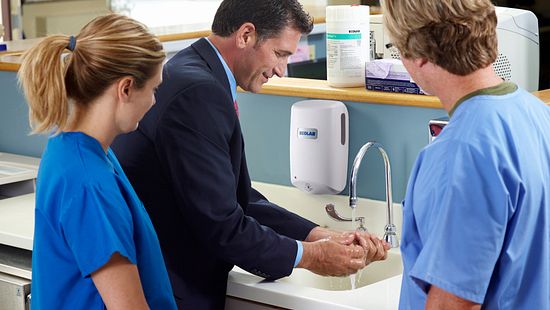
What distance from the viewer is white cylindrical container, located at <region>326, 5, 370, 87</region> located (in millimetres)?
2293

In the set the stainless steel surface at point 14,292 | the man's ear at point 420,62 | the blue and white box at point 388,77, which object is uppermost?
the man's ear at point 420,62

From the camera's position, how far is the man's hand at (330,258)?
1870mm

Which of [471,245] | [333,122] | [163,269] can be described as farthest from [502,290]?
[333,122]

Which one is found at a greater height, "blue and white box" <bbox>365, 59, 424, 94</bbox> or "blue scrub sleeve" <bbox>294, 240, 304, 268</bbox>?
"blue and white box" <bbox>365, 59, 424, 94</bbox>

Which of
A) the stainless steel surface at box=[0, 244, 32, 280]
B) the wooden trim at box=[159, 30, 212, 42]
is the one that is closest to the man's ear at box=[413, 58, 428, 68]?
the stainless steel surface at box=[0, 244, 32, 280]

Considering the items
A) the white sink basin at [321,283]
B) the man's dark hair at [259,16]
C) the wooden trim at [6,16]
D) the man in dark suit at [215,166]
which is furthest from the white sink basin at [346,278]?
the wooden trim at [6,16]

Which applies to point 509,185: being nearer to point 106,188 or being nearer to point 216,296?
point 106,188

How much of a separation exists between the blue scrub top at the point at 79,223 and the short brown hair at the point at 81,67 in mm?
54

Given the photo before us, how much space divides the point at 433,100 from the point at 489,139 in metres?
0.91

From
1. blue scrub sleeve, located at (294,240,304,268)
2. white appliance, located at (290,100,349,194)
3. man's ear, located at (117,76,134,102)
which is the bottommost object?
blue scrub sleeve, located at (294,240,304,268)

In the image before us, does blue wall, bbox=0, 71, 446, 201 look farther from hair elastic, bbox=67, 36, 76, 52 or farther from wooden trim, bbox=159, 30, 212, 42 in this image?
hair elastic, bbox=67, 36, 76, 52

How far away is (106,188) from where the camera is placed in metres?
1.48

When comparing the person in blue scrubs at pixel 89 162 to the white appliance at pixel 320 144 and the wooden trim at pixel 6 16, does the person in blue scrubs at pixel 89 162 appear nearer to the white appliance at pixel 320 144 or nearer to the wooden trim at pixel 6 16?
the white appliance at pixel 320 144

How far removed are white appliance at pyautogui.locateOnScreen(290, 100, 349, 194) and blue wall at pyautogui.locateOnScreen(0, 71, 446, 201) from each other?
0.05 meters
